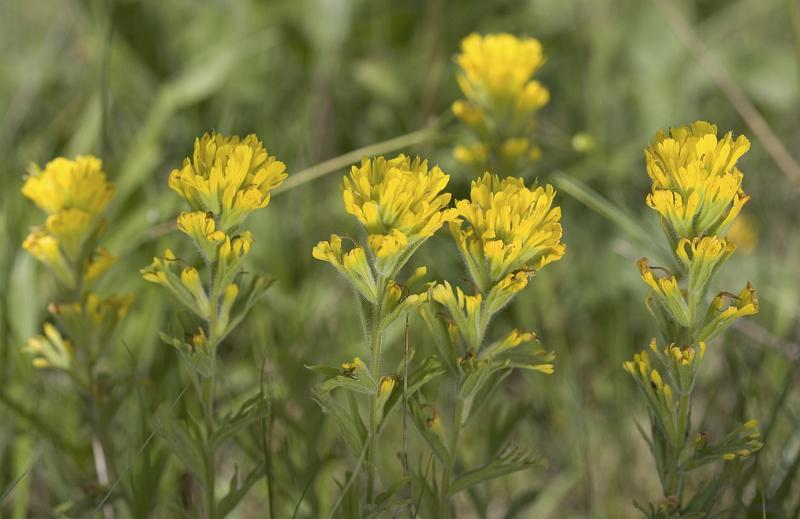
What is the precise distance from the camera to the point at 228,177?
115 centimetres

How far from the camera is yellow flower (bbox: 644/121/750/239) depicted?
3.65ft

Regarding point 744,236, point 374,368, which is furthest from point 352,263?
point 744,236

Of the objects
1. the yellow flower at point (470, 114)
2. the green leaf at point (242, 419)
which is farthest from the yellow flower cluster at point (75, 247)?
the yellow flower at point (470, 114)

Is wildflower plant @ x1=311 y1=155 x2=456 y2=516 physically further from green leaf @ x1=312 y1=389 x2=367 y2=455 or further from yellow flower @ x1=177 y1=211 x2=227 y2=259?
yellow flower @ x1=177 y1=211 x2=227 y2=259

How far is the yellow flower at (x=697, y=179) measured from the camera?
111 cm

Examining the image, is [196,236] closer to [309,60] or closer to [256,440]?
[256,440]

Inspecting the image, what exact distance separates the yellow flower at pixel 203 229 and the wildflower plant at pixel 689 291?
0.57 metres

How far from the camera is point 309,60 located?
9.82 ft

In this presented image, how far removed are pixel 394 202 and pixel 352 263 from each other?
0.10 m

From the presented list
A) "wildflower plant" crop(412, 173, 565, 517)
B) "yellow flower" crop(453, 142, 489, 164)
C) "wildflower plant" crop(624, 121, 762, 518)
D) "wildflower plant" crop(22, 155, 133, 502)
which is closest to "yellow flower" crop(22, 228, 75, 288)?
"wildflower plant" crop(22, 155, 133, 502)

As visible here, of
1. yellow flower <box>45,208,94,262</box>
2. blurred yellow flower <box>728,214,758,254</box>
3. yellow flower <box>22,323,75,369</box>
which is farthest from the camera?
blurred yellow flower <box>728,214,758,254</box>

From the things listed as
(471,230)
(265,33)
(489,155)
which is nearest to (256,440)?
(471,230)

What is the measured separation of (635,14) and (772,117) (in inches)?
23.8

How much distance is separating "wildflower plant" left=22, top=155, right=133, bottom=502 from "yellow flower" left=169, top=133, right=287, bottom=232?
0.32 metres
